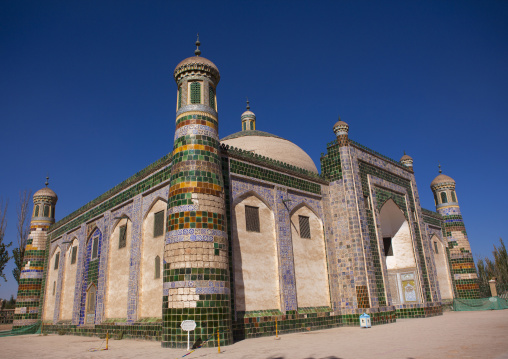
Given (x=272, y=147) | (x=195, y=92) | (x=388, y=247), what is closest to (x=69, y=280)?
(x=272, y=147)

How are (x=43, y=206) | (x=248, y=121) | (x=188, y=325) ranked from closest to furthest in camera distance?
1. (x=188, y=325)
2. (x=248, y=121)
3. (x=43, y=206)

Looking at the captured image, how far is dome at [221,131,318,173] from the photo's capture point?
2120cm

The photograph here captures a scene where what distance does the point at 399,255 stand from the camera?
69.8 feet

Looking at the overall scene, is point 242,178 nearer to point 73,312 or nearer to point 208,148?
point 208,148

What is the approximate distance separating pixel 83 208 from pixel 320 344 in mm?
16975

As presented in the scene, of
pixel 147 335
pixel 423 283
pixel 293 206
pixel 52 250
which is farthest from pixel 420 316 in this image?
pixel 52 250

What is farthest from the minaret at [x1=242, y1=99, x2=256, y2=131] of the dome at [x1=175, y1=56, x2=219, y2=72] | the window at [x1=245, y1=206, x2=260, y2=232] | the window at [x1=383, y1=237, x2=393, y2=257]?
the window at [x1=245, y1=206, x2=260, y2=232]

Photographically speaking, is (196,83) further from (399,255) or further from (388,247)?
(399,255)

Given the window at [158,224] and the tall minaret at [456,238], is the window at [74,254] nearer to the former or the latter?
the window at [158,224]

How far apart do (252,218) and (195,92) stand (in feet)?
17.8

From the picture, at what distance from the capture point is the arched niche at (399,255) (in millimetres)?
20266

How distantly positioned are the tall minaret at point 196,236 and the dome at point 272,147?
7581 millimetres

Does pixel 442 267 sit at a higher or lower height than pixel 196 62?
lower

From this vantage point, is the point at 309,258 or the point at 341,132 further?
the point at 341,132
